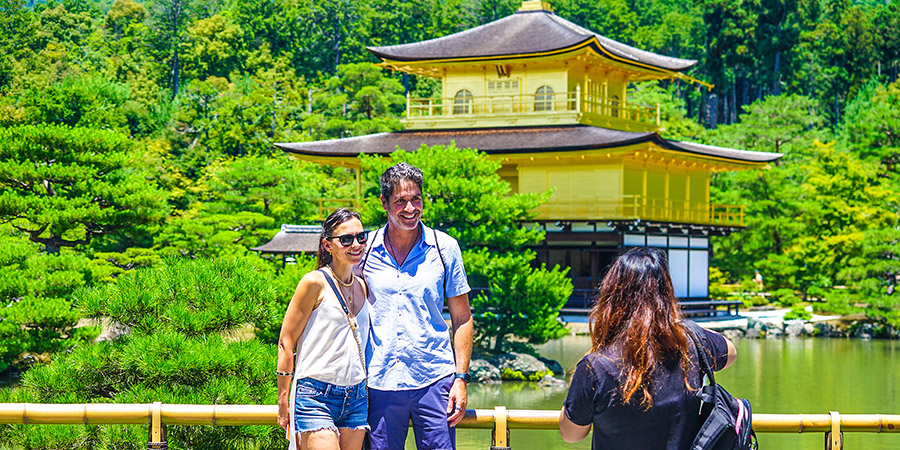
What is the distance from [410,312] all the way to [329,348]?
0.33 metres

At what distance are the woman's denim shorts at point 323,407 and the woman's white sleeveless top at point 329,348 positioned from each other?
0.03 meters

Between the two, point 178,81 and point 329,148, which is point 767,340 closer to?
point 329,148

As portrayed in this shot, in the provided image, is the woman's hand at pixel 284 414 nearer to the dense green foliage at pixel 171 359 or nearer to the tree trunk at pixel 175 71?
the dense green foliage at pixel 171 359

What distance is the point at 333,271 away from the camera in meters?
3.44

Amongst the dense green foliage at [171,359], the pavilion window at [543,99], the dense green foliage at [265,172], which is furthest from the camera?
the pavilion window at [543,99]

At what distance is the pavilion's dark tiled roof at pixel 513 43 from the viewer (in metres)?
24.0

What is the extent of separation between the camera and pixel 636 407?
259 centimetres

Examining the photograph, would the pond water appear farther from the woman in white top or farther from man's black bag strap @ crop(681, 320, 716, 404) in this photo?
man's black bag strap @ crop(681, 320, 716, 404)

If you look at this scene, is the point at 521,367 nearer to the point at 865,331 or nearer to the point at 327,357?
the point at 865,331

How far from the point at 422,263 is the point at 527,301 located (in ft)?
42.4

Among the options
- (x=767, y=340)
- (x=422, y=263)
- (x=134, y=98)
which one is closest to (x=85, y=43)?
(x=134, y=98)

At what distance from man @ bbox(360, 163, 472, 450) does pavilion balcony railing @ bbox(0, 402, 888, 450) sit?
0.28 metres

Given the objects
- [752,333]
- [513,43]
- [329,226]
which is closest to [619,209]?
[752,333]

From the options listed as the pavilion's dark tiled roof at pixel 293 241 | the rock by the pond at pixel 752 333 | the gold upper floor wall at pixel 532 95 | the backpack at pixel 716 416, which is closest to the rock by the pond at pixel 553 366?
the pavilion's dark tiled roof at pixel 293 241
